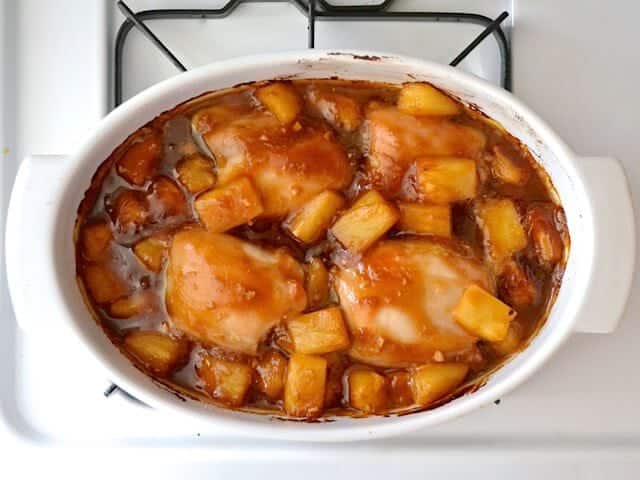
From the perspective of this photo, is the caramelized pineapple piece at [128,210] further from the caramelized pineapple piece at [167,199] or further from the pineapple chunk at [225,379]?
the pineapple chunk at [225,379]

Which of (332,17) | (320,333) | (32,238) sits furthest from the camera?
(332,17)

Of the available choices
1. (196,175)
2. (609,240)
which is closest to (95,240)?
(196,175)

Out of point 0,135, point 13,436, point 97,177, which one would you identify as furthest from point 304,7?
point 13,436

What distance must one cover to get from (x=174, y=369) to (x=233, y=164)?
0.33m

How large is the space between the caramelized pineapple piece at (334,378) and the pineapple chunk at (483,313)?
0.63ft

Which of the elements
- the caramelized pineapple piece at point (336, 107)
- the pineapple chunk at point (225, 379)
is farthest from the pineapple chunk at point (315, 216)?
the pineapple chunk at point (225, 379)

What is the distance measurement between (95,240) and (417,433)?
63 centimetres

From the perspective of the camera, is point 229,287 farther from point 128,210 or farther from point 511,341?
point 511,341

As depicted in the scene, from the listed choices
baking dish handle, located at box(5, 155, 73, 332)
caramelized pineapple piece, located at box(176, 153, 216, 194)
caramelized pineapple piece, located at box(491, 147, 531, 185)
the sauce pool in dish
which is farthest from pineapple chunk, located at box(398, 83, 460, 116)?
baking dish handle, located at box(5, 155, 73, 332)

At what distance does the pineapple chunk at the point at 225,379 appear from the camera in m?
1.34

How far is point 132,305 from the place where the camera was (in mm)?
1352

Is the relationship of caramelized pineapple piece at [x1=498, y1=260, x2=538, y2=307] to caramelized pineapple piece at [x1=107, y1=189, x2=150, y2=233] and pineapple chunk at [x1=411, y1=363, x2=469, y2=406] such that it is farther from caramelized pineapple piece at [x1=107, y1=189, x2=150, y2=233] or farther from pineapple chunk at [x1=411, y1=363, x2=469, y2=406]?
caramelized pineapple piece at [x1=107, y1=189, x2=150, y2=233]

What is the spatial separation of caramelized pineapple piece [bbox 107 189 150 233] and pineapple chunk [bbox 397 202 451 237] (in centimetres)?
40

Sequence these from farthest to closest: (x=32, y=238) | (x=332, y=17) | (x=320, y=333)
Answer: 1. (x=332, y=17)
2. (x=320, y=333)
3. (x=32, y=238)
